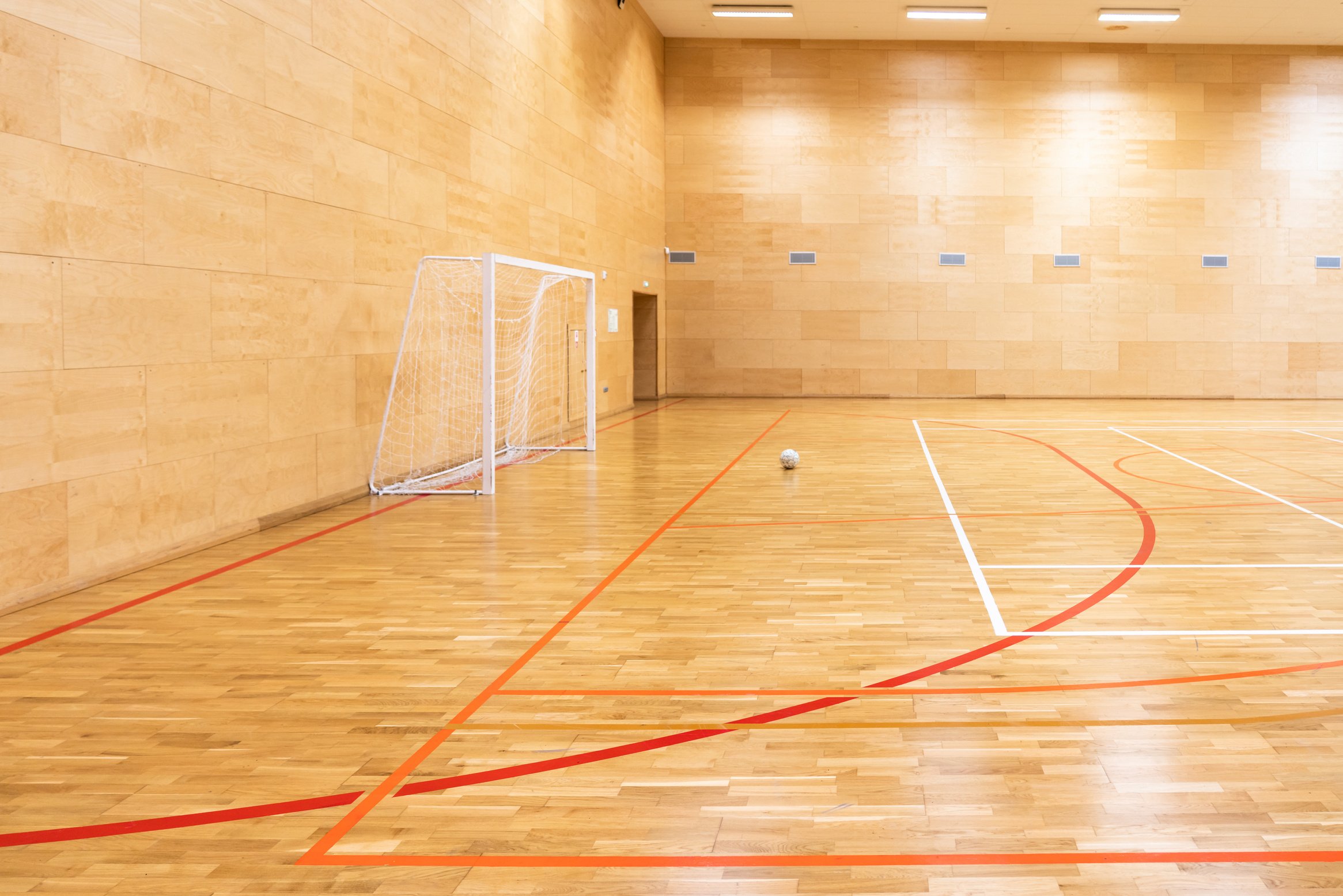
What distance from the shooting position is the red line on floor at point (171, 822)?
325 cm

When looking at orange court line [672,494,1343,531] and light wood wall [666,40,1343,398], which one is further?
light wood wall [666,40,1343,398]

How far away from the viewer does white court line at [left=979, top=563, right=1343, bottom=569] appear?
6777 millimetres

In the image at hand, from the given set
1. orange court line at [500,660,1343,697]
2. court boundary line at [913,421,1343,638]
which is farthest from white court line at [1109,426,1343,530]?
orange court line at [500,660,1343,697]

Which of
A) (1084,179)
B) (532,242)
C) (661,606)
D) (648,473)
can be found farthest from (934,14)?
(661,606)

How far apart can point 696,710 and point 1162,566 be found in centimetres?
377

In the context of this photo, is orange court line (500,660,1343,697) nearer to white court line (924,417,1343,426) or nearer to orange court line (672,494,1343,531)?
orange court line (672,494,1343,531)

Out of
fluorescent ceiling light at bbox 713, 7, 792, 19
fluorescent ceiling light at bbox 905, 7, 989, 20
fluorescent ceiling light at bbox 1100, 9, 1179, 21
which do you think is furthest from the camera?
fluorescent ceiling light at bbox 713, 7, 792, 19

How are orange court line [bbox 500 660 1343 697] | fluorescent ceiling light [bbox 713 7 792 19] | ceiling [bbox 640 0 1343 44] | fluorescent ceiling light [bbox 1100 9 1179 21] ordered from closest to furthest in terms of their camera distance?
orange court line [bbox 500 660 1343 697] < ceiling [bbox 640 0 1343 44] < fluorescent ceiling light [bbox 1100 9 1179 21] < fluorescent ceiling light [bbox 713 7 792 19]

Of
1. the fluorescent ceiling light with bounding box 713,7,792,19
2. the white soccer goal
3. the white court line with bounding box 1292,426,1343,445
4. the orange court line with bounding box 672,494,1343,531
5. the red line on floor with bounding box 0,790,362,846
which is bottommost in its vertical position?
the red line on floor with bounding box 0,790,362,846

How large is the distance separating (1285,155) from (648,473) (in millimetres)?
16842

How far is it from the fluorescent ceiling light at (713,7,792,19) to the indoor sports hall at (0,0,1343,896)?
243 cm

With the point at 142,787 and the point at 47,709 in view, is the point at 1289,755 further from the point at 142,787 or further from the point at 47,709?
the point at 47,709

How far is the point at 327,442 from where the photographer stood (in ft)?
30.1

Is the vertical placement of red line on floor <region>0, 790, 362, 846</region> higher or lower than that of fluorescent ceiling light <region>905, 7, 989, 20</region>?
lower
